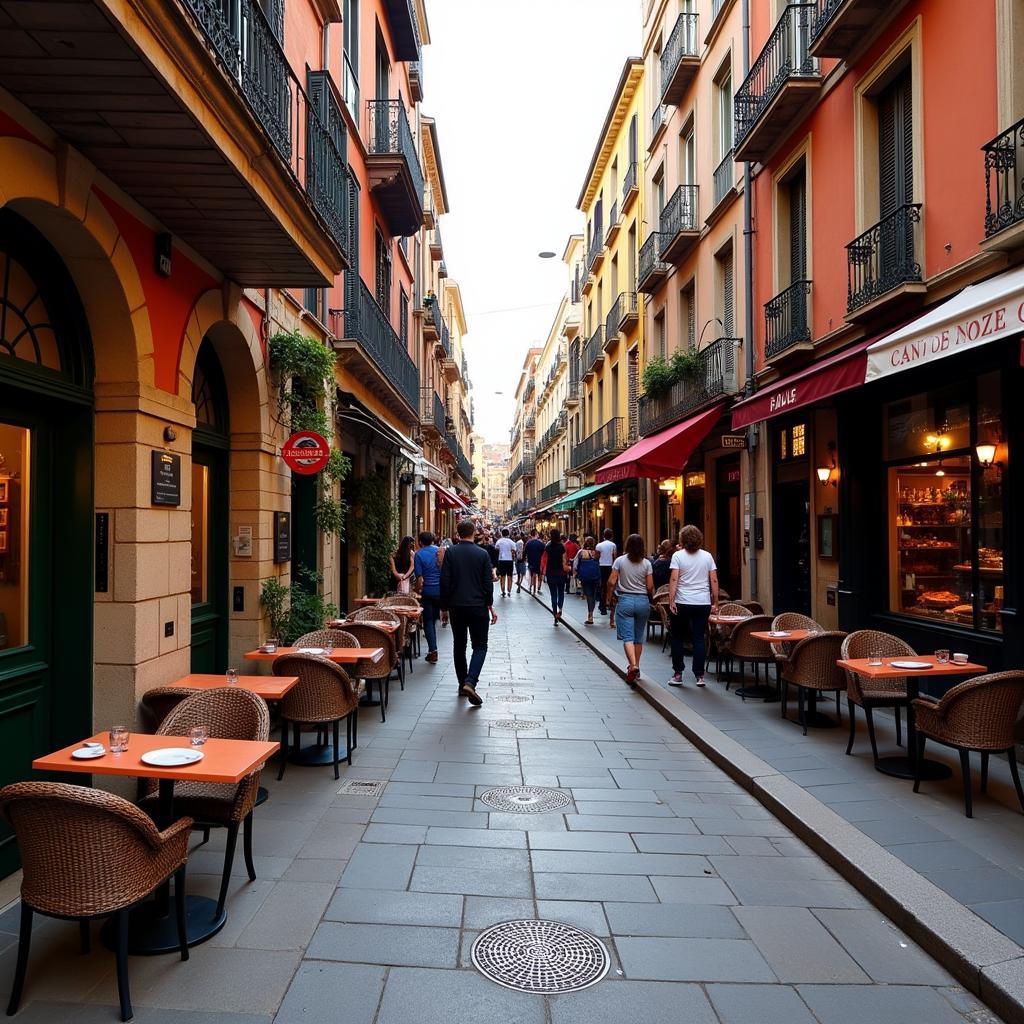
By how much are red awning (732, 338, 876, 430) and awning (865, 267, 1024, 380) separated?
2.36ft

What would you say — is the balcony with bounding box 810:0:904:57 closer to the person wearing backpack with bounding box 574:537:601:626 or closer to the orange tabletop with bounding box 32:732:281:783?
the orange tabletop with bounding box 32:732:281:783

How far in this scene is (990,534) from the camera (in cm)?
748

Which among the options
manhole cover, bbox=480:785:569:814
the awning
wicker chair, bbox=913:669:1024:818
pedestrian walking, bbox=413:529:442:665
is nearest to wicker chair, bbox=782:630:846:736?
wicker chair, bbox=913:669:1024:818

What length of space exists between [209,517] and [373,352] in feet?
21.8

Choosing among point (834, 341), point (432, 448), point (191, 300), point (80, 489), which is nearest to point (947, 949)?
point (80, 489)

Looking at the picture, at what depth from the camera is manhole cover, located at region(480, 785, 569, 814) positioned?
18.2 feet

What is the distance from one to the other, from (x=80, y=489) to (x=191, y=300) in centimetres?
200

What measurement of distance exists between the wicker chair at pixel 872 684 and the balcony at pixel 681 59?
1421 centimetres

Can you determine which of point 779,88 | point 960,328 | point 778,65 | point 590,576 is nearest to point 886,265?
point 960,328

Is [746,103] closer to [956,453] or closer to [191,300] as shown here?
[956,453]

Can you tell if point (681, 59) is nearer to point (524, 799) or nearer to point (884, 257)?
point (884, 257)

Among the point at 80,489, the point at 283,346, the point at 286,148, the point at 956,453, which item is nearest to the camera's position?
the point at 80,489

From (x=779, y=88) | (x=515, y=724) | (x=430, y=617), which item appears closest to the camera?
(x=515, y=724)

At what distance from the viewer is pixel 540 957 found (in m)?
3.58
